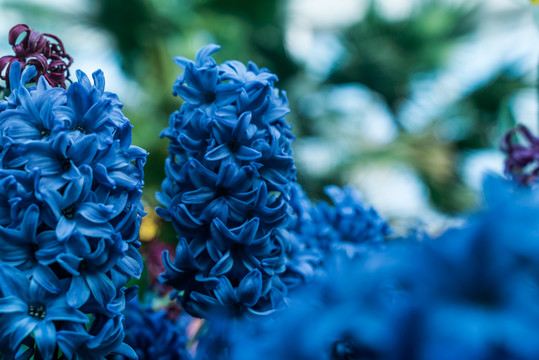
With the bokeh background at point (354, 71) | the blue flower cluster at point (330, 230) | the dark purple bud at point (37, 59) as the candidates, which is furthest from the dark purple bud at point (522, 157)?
the bokeh background at point (354, 71)

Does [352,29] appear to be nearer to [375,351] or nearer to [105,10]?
[105,10]

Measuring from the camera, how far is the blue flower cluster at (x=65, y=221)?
221 mm

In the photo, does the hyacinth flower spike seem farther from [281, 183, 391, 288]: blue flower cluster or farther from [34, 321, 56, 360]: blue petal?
[281, 183, 391, 288]: blue flower cluster

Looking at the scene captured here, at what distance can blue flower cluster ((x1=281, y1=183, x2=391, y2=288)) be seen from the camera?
1.05 ft

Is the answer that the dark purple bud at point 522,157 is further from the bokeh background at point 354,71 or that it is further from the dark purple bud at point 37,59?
the bokeh background at point 354,71

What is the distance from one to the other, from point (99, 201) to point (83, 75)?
0.07m

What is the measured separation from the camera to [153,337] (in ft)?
1.05

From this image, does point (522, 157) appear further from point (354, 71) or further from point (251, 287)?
point (354, 71)

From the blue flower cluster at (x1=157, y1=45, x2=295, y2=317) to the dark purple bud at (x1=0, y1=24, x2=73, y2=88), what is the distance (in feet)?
0.22

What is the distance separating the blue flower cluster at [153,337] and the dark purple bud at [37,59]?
15 centimetres

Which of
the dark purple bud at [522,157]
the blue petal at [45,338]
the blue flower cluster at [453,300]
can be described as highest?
the dark purple bud at [522,157]

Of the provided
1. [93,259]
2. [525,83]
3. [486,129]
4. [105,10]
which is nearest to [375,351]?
[93,259]

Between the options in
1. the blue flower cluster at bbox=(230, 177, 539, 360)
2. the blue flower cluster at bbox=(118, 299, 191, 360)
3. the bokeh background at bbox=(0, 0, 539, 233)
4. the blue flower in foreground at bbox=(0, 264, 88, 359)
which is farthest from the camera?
the bokeh background at bbox=(0, 0, 539, 233)

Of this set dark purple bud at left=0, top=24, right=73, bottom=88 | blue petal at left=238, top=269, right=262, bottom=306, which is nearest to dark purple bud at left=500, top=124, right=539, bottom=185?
blue petal at left=238, top=269, right=262, bottom=306
